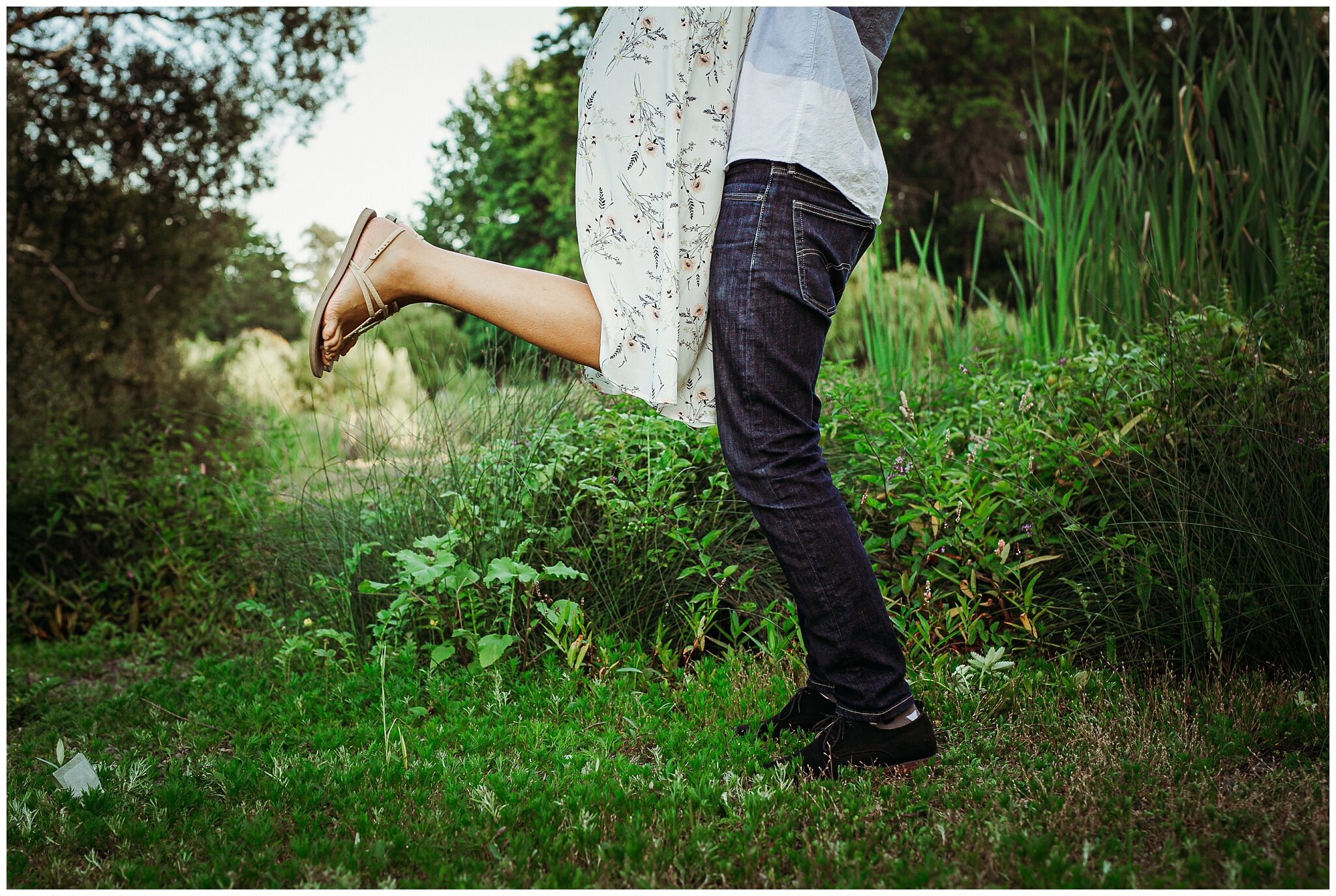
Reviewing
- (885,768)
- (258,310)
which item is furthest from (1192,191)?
(258,310)

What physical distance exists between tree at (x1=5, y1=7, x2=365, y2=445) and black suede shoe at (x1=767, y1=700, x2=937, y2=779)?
4014mm

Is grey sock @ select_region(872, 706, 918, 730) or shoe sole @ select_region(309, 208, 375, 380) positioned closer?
grey sock @ select_region(872, 706, 918, 730)

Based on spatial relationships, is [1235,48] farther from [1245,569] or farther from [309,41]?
[309,41]

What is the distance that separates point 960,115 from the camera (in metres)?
13.2

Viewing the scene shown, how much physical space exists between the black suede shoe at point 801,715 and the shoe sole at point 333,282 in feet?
3.67

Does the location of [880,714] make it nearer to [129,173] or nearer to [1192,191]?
[1192,191]

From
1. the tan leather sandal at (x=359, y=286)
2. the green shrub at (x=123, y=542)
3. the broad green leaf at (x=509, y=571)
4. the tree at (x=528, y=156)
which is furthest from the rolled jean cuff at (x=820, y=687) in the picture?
the tree at (x=528, y=156)

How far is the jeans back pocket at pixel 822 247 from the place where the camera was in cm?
144

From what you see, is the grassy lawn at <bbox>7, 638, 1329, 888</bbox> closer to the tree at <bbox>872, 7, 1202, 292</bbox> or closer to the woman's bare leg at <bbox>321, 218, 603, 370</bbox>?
the woman's bare leg at <bbox>321, 218, 603, 370</bbox>

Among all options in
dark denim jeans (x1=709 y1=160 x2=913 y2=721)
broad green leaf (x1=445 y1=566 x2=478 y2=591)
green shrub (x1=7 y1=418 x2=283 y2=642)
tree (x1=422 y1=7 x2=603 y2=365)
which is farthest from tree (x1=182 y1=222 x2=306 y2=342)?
dark denim jeans (x1=709 y1=160 x2=913 y2=721)

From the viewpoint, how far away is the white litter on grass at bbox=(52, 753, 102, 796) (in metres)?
1.66

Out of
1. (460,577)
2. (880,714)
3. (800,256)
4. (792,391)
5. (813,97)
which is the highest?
(813,97)

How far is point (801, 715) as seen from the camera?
1751 millimetres

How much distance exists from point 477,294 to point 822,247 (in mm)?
650
